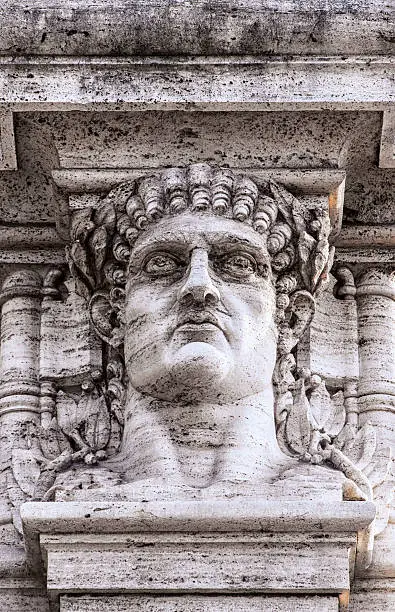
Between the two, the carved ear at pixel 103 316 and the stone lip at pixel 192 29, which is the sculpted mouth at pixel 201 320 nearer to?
the carved ear at pixel 103 316

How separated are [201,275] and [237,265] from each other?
0.72ft

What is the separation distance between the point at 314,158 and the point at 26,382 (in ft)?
4.20

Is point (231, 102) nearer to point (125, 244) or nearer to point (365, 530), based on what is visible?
point (125, 244)

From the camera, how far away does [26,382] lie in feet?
23.9

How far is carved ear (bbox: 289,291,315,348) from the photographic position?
7.25 meters

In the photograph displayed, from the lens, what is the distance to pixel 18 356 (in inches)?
290

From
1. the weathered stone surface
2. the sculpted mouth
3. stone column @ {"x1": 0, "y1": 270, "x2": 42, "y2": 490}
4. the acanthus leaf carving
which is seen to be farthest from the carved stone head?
the weathered stone surface

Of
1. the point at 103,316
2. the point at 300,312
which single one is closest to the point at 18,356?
the point at 103,316

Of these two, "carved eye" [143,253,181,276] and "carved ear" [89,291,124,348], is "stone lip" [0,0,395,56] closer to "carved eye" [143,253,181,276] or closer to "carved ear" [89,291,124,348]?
"carved eye" [143,253,181,276]

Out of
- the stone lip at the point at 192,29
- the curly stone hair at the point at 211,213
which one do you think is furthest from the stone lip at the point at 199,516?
the stone lip at the point at 192,29

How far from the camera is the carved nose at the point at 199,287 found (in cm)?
679

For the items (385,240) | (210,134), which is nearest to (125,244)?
(210,134)

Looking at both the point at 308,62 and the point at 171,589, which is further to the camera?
the point at 308,62

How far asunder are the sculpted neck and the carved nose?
344mm
